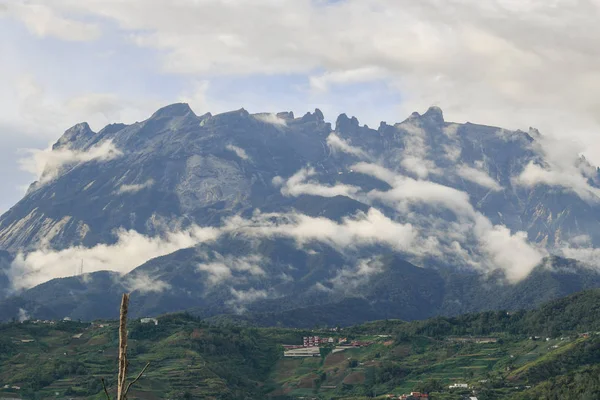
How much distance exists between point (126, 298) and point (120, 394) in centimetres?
298

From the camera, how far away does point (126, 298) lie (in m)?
30.8

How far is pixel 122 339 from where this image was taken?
30859 millimetres

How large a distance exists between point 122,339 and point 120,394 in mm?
1731

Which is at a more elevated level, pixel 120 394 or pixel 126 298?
pixel 126 298

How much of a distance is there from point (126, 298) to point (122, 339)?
4.34 feet

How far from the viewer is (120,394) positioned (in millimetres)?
30266
